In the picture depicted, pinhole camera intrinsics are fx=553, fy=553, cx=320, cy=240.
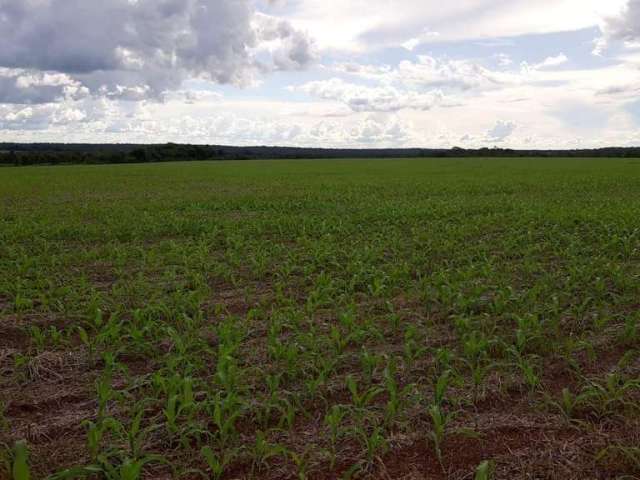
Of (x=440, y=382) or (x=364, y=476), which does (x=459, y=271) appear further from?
(x=364, y=476)

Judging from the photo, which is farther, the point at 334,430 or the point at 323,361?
the point at 323,361

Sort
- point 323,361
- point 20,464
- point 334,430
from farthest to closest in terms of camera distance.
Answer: point 323,361
point 334,430
point 20,464

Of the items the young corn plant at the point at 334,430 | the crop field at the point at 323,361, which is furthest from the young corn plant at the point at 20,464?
the young corn plant at the point at 334,430

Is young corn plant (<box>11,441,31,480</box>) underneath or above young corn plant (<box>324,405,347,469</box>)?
above

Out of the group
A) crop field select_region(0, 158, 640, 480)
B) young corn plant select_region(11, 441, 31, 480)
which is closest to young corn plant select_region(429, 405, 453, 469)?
crop field select_region(0, 158, 640, 480)

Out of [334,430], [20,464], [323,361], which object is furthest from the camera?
[323,361]

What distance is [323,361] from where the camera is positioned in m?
5.04

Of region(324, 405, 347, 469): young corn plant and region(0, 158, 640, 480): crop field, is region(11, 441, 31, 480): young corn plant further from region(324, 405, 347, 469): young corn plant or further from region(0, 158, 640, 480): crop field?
region(324, 405, 347, 469): young corn plant

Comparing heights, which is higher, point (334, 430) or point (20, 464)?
point (20, 464)

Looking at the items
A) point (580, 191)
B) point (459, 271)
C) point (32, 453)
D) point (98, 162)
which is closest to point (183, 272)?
point (459, 271)

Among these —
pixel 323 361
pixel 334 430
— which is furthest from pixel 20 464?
pixel 323 361

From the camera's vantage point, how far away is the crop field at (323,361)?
3.75 m

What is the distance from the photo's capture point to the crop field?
3752 millimetres

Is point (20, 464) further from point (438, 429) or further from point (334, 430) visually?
point (438, 429)
